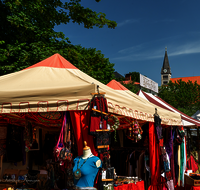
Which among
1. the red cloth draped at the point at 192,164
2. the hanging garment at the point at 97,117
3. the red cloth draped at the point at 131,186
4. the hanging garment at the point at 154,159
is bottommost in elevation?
the red cloth draped at the point at 192,164

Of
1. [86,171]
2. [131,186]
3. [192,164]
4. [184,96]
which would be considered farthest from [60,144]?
[184,96]

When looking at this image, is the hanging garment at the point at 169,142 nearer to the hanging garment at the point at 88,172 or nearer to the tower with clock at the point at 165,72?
the hanging garment at the point at 88,172

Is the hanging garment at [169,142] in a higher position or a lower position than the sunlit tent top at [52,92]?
lower

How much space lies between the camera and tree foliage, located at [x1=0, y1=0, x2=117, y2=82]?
32.6 feet

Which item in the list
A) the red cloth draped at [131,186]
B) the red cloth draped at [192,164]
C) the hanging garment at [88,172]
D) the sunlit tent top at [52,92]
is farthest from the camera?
the red cloth draped at [192,164]

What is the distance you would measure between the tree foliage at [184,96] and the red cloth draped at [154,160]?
3230cm

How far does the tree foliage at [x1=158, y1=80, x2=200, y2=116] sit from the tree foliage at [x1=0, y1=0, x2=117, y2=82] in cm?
2861

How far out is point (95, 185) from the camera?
308cm

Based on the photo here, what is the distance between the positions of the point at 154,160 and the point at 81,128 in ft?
8.16

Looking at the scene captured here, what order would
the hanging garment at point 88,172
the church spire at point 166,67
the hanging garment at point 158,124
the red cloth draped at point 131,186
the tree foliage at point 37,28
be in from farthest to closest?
the church spire at point 166,67 < the tree foliage at point 37,28 < the hanging garment at point 158,124 < the red cloth draped at point 131,186 < the hanging garment at point 88,172

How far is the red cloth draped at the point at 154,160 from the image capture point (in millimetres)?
5057

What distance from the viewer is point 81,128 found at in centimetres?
336

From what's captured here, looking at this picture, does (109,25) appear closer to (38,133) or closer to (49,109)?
(38,133)

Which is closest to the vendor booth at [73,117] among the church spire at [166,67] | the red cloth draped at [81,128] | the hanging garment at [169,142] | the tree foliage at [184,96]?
the red cloth draped at [81,128]
